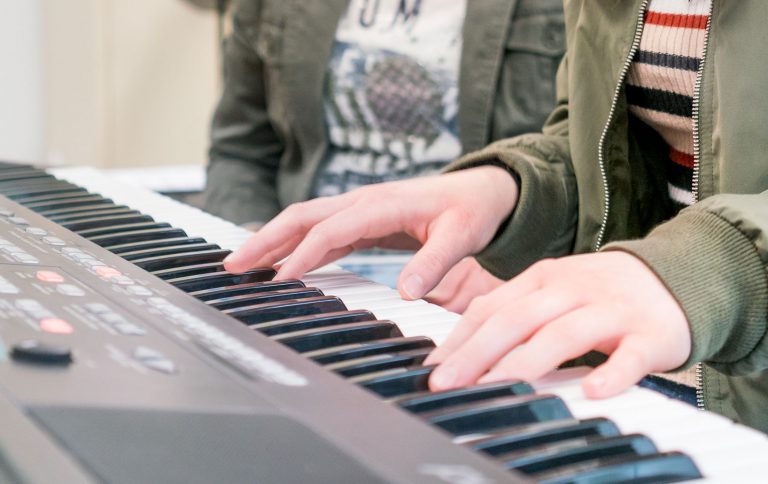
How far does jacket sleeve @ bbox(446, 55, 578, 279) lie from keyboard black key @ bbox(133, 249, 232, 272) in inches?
10.9

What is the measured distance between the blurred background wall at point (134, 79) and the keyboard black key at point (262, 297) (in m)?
2.33

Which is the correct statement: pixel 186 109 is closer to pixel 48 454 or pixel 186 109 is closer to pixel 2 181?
pixel 2 181

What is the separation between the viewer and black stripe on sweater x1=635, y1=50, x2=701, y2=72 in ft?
2.92

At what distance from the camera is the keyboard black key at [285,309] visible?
0.63 metres

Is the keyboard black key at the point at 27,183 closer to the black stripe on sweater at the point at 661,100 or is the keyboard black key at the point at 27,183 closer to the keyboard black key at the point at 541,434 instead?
the black stripe on sweater at the point at 661,100

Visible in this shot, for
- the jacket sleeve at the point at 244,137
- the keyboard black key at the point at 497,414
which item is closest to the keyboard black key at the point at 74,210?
the keyboard black key at the point at 497,414

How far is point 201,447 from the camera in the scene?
43 centimetres

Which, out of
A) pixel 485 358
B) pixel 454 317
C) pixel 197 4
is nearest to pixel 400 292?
pixel 454 317

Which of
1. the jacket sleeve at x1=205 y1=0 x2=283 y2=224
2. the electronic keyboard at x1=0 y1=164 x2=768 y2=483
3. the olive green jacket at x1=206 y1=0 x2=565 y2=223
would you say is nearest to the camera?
the electronic keyboard at x1=0 y1=164 x2=768 y2=483

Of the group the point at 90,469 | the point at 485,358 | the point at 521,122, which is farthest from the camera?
the point at 521,122

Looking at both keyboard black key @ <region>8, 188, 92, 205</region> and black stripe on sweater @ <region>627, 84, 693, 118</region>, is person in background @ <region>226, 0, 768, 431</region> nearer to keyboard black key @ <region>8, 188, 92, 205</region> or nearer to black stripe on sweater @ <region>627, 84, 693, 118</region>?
black stripe on sweater @ <region>627, 84, 693, 118</region>

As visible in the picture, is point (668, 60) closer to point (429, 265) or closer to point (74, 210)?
point (429, 265)

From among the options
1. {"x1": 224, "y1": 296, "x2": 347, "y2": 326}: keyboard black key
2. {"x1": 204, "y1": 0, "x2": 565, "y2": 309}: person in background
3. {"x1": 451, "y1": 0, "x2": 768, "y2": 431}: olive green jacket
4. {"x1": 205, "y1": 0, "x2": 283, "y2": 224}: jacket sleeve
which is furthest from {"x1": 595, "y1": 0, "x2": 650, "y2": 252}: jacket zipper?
{"x1": 205, "y1": 0, "x2": 283, "y2": 224}: jacket sleeve

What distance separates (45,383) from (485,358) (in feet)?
0.69
